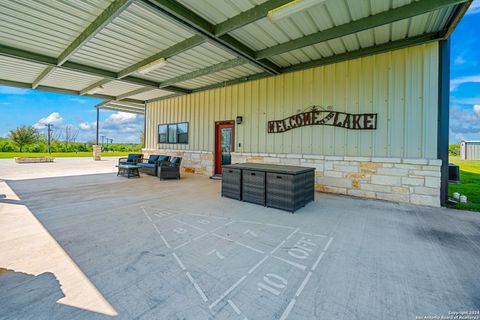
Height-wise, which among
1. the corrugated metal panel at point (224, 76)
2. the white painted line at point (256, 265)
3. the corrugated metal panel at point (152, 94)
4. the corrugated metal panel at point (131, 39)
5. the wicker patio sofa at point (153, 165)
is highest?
the corrugated metal panel at point (152, 94)

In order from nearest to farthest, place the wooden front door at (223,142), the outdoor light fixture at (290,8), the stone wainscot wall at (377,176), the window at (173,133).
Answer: the outdoor light fixture at (290,8) < the stone wainscot wall at (377,176) < the wooden front door at (223,142) < the window at (173,133)

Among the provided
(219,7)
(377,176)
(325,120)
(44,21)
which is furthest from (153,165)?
(377,176)

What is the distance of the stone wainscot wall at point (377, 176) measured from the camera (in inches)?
183

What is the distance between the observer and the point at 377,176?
17.1 feet

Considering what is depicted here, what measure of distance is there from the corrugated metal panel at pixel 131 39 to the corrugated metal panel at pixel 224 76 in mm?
2288

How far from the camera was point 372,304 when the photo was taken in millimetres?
1663

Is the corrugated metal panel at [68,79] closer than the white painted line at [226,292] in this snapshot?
No

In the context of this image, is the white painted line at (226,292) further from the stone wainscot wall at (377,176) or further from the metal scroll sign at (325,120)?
the metal scroll sign at (325,120)

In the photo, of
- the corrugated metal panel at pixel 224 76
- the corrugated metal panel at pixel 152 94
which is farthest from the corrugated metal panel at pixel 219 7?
the corrugated metal panel at pixel 152 94

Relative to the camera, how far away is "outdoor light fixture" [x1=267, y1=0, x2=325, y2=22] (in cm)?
333

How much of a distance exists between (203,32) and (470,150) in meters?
16.4

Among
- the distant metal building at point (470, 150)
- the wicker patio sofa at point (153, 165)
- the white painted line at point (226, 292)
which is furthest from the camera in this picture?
the distant metal building at point (470, 150)

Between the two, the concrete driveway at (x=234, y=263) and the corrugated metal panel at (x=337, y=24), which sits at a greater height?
the corrugated metal panel at (x=337, y=24)

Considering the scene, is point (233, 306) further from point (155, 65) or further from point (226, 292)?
point (155, 65)
